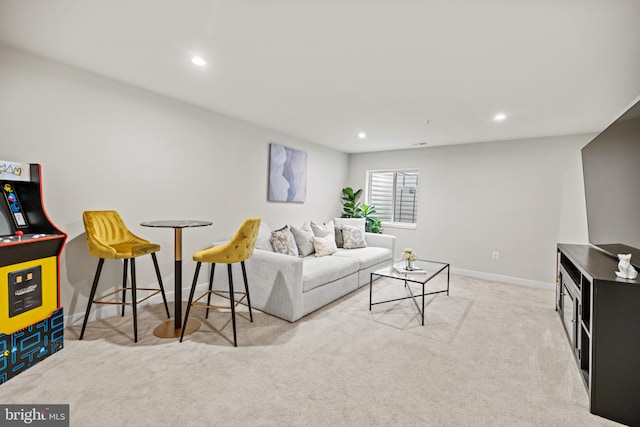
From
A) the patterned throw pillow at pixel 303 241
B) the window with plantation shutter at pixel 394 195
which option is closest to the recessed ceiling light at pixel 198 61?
the patterned throw pillow at pixel 303 241

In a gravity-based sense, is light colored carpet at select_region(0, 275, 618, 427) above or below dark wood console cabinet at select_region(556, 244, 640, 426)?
below

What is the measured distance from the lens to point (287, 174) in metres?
4.77

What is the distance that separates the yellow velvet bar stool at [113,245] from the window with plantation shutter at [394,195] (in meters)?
4.37

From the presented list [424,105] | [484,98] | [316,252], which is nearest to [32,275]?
[316,252]

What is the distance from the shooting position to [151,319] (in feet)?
9.63

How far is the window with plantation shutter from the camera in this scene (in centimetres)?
587

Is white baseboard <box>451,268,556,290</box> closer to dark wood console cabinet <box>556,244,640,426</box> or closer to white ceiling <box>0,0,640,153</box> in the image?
white ceiling <box>0,0,640,153</box>

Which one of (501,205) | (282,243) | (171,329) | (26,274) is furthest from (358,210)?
(26,274)

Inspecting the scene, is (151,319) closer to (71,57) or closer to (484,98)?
(71,57)

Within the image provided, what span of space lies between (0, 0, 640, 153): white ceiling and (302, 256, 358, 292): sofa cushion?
180 cm

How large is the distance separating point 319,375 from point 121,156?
2.66 meters

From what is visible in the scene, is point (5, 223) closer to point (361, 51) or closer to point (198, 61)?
point (198, 61)

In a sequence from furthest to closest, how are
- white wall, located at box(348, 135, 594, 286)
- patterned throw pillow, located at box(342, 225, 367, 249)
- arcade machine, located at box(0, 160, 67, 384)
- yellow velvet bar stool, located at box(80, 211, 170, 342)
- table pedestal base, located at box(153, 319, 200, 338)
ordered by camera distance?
patterned throw pillow, located at box(342, 225, 367, 249)
white wall, located at box(348, 135, 594, 286)
table pedestal base, located at box(153, 319, 200, 338)
yellow velvet bar stool, located at box(80, 211, 170, 342)
arcade machine, located at box(0, 160, 67, 384)

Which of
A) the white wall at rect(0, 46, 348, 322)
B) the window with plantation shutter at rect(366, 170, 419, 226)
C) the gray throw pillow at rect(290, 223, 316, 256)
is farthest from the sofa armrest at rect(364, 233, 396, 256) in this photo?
the white wall at rect(0, 46, 348, 322)
